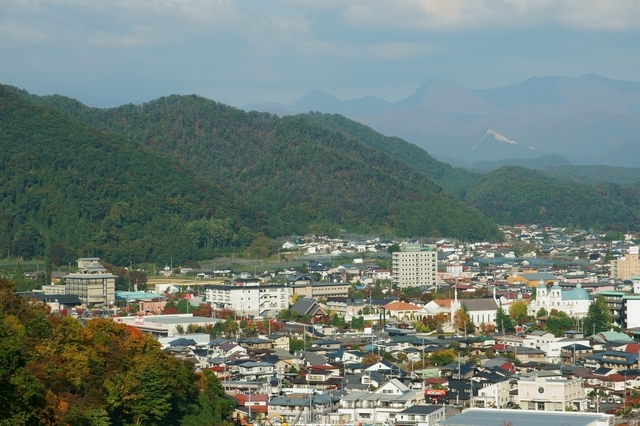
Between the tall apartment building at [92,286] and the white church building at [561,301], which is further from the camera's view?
Result: the tall apartment building at [92,286]

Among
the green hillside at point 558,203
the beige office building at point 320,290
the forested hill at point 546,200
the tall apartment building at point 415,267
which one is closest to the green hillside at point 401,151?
the forested hill at point 546,200

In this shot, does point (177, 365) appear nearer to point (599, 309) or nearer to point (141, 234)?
point (599, 309)

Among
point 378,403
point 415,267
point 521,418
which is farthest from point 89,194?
Result: point 521,418

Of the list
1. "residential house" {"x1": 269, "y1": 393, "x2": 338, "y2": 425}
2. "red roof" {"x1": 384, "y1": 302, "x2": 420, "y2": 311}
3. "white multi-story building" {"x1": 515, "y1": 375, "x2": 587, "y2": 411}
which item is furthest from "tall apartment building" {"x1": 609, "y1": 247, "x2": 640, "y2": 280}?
"residential house" {"x1": 269, "y1": 393, "x2": 338, "y2": 425}

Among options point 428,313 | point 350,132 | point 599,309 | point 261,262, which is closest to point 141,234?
point 261,262

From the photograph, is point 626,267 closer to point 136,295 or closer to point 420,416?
point 136,295

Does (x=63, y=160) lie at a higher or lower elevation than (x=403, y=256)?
higher

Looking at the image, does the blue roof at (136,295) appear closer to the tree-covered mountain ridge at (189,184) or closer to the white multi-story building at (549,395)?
the tree-covered mountain ridge at (189,184)
